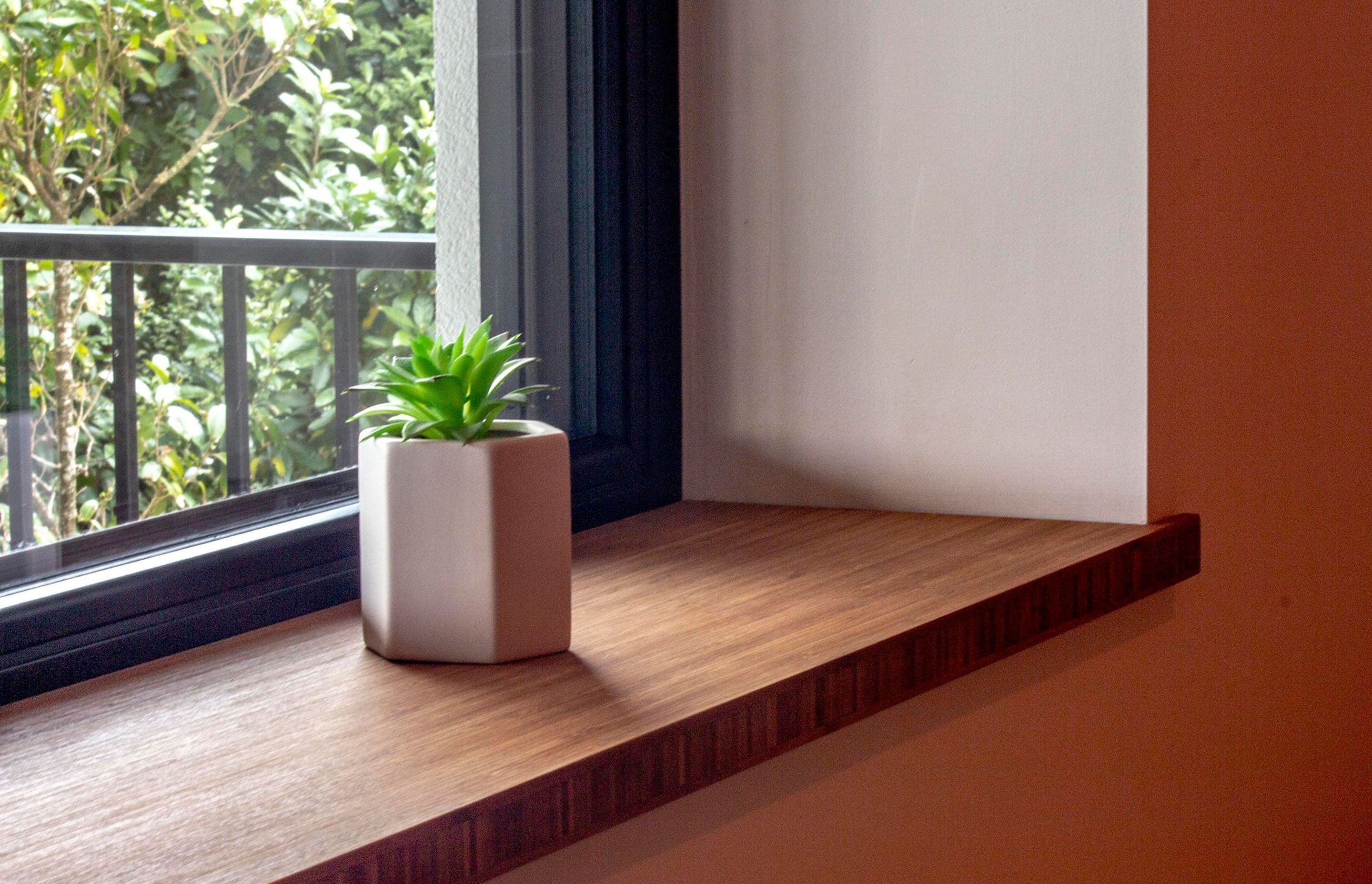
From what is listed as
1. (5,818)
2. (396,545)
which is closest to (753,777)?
(396,545)

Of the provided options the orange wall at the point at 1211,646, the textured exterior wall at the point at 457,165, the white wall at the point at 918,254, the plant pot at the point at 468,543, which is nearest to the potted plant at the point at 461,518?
the plant pot at the point at 468,543

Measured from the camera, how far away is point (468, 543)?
767mm

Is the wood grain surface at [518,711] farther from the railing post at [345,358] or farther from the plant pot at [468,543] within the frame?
the railing post at [345,358]

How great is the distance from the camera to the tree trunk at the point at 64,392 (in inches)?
32.0

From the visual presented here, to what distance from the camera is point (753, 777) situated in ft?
2.64

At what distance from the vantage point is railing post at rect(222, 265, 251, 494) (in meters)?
0.91

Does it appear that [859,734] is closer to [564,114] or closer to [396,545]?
[396,545]

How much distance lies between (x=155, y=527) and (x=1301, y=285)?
1117 mm

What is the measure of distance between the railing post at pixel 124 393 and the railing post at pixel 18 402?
2.2 inches

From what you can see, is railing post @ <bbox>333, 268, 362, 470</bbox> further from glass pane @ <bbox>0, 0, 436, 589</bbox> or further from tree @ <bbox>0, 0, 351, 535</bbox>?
tree @ <bbox>0, 0, 351, 535</bbox>

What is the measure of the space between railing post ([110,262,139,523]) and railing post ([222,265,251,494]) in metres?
0.07

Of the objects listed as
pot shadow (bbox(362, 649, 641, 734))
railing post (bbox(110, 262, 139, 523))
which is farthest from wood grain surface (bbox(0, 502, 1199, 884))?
railing post (bbox(110, 262, 139, 523))

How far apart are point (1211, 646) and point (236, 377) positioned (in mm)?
905

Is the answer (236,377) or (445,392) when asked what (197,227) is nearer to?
(236,377)
